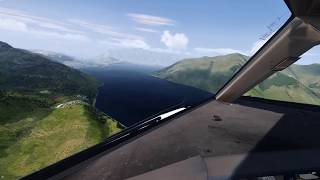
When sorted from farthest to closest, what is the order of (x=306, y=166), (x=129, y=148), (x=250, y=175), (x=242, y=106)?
(x=242, y=106) → (x=129, y=148) → (x=306, y=166) → (x=250, y=175)

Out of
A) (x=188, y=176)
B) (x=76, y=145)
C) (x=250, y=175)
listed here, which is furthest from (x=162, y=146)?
(x=76, y=145)

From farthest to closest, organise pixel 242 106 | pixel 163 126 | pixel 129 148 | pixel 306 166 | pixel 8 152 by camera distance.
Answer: pixel 8 152, pixel 242 106, pixel 163 126, pixel 129 148, pixel 306 166

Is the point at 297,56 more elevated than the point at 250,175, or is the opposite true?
the point at 297,56

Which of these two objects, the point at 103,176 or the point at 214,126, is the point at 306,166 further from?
the point at 103,176

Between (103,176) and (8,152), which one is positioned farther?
(8,152)

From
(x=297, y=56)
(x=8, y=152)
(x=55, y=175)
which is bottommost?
(x=8, y=152)

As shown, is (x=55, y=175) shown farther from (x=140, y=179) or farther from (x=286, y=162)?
(x=286, y=162)

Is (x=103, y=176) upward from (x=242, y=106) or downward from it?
downward

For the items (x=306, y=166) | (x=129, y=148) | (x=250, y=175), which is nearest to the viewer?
(x=250, y=175)

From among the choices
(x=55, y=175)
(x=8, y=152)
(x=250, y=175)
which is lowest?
(x=8, y=152)

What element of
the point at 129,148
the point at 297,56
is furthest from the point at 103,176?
the point at 297,56
